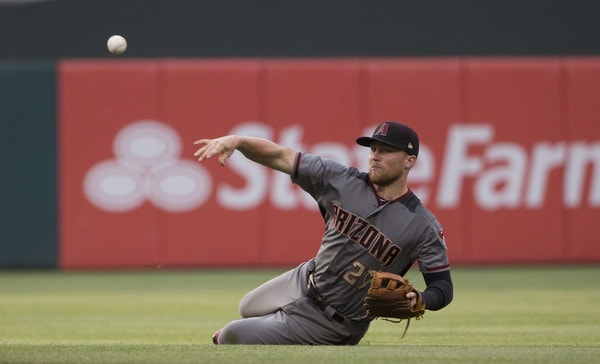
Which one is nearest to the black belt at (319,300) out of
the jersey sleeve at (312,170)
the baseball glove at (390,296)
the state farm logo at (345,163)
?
the baseball glove at (390,296)

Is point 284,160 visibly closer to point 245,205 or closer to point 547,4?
point 245,205

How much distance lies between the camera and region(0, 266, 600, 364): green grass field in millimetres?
5742

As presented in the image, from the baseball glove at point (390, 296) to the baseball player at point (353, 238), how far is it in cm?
20

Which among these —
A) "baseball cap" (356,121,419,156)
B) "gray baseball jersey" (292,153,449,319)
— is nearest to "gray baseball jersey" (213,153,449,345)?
"gray baseball jersey" (292,153,449,319)

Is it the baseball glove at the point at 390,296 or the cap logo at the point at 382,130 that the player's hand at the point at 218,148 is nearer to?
the cap logo at the point at 382,130

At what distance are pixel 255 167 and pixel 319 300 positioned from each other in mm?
7979

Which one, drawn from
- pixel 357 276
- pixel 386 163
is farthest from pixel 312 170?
pixel 357 276

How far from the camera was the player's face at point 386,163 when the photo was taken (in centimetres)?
654

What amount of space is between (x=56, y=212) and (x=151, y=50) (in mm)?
2951

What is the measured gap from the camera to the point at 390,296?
615 centimetres

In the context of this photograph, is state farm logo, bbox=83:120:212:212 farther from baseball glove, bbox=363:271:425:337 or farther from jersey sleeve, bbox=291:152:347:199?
baseball glove, bbox=363:271:425:337

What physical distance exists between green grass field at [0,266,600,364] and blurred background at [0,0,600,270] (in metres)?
0.39

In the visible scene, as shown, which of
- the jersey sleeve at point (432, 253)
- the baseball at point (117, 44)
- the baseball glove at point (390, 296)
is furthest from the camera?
the baseball at point (117, 44)

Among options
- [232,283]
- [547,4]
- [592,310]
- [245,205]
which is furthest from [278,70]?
[592,310]
